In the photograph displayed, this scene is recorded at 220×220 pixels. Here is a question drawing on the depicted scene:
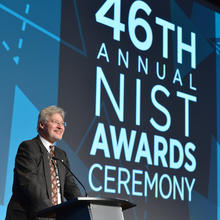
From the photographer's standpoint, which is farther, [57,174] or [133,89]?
[133,89]

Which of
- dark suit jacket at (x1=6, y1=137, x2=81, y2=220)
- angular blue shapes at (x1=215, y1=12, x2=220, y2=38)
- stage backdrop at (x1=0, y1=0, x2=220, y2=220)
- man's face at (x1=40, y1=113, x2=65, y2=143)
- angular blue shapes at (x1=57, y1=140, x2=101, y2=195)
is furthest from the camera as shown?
angular blue shapes at (x1=215, y1=12, x2=220, y2=38)

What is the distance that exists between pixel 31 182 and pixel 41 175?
18 centimetres

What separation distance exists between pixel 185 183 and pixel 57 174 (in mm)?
2445

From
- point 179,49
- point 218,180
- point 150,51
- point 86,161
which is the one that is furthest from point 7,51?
point 218,180

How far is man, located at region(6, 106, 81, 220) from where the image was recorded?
3.02 metres

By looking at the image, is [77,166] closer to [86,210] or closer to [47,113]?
[47,113]

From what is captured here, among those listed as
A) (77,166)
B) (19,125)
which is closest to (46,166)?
(19,125)

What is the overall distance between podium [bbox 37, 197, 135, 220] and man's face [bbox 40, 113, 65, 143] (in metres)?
0.74

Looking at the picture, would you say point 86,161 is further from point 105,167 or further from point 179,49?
point 179,49

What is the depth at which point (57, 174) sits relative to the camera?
3328 mm

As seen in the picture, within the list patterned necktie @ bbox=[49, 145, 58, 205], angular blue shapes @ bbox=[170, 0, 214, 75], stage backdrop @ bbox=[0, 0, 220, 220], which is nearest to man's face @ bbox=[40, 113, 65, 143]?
patterned necktie @ bbox=[49, 145, 58, 205]

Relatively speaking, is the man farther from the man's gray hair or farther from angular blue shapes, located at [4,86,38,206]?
angular blue shapes, located at [4,86,38,206]

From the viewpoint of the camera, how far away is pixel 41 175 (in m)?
3.20

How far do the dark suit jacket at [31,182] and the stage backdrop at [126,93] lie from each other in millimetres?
951
